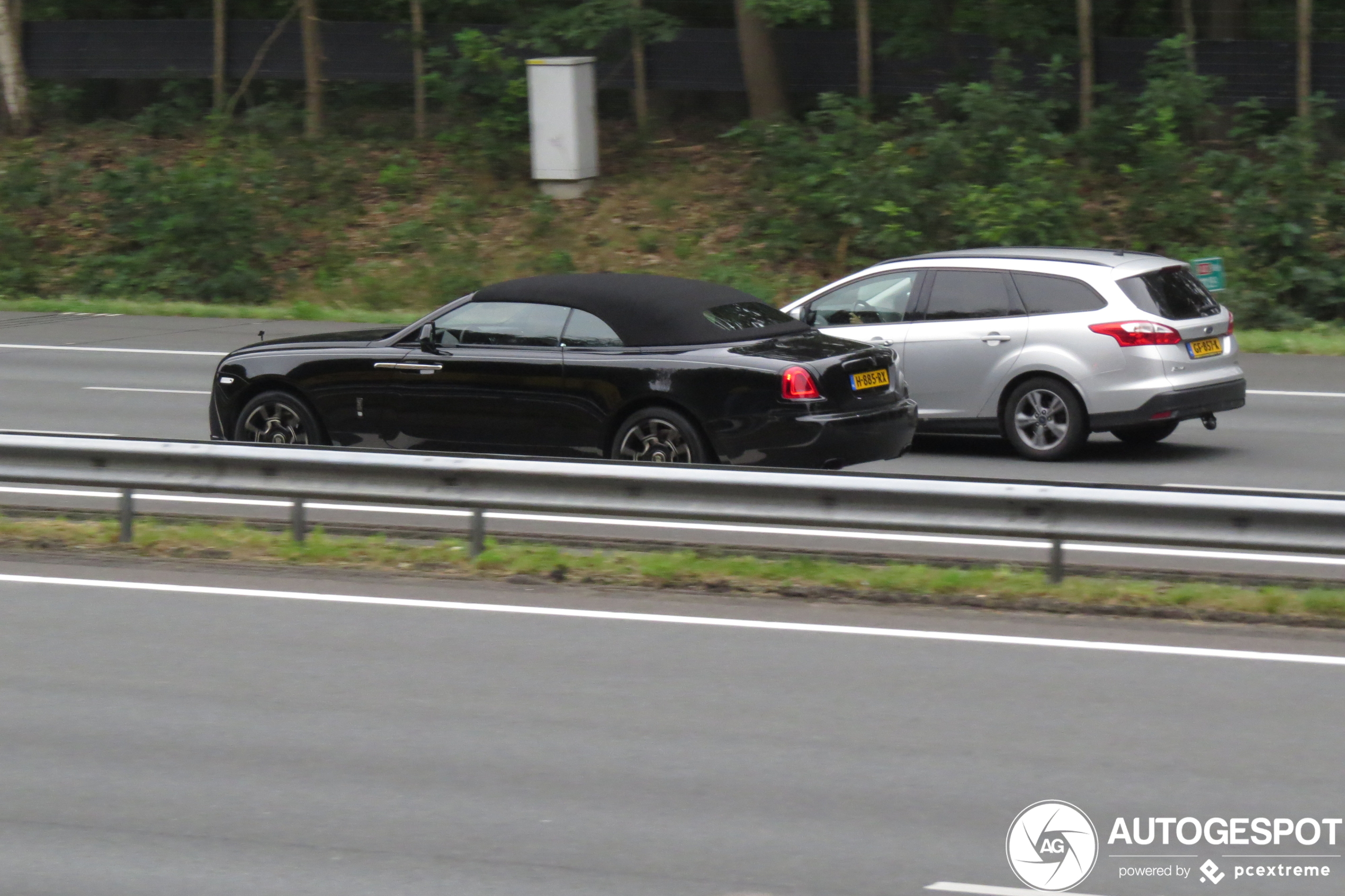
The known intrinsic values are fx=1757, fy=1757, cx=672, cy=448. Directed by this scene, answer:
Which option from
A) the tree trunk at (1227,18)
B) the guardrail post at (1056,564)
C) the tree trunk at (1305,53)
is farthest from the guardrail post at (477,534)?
the tree trunk at (1227,18)

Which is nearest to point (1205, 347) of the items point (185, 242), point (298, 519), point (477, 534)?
point (477, 534)

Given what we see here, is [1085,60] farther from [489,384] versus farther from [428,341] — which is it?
[489,384]

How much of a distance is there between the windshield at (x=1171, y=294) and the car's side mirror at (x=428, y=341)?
5269 millimetres

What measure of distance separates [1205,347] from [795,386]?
13.8 ft

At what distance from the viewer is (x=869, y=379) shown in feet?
37.7

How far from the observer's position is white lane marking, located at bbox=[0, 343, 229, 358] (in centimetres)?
2114

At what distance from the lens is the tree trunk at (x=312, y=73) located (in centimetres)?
3183

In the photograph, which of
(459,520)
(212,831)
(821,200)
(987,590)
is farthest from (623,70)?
(212,831)

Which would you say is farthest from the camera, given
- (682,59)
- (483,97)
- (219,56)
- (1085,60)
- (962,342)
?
(219,56)

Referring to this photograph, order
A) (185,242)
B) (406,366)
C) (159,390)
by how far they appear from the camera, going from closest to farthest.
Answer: (406,366) → (159,390) → (185,242)

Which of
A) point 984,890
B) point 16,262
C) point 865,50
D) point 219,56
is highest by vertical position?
point 219,56

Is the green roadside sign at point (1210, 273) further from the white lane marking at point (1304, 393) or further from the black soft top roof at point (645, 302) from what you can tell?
the black soft top roof at point (645, 302)

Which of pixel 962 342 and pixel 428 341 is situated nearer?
pixel 428 341

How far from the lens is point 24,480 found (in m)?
10.7
